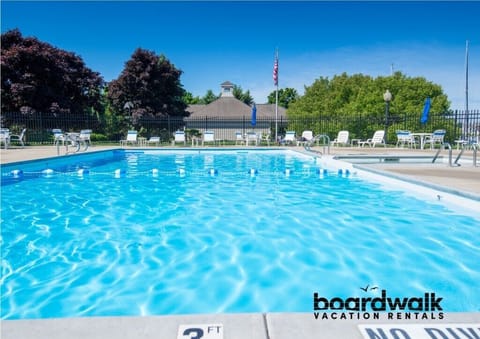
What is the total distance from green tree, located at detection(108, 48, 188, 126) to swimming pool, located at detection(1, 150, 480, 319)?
59.6 feet

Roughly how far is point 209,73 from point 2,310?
31.4m

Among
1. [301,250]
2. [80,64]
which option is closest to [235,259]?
[301,250]

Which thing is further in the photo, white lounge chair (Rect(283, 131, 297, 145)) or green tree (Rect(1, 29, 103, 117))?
green tree (Rect(1, 29, 103, 117))

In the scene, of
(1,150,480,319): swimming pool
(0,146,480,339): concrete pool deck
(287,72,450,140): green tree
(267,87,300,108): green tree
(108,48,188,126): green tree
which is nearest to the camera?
(0,146,480,339): concrete pool deck

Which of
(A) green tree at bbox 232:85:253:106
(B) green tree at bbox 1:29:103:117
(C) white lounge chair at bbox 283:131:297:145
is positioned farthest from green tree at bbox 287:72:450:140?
(A) green tree at bbox 232:85:253:106

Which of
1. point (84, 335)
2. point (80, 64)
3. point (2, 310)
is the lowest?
point (2, 310)

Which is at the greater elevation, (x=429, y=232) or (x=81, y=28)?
(x=81, y=28)

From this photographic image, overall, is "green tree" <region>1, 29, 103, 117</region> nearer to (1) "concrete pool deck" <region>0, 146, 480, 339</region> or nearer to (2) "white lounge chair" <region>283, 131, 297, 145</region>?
(2) "white lounge chair" <region>283, 131, 297, 145</region>

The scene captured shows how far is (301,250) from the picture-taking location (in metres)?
3.77

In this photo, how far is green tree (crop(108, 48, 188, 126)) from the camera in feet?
80.5

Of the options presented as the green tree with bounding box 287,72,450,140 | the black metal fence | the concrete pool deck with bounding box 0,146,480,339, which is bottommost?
the concrete pool deck with bounding box 0,146,480,339

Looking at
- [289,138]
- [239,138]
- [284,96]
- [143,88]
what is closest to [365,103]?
[289,138]

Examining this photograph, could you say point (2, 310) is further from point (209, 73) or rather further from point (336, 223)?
point (209, 73)

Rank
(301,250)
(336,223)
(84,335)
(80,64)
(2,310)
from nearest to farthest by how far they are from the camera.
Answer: (84,335), (2,310), (301,250), (336,223), (80,64)
